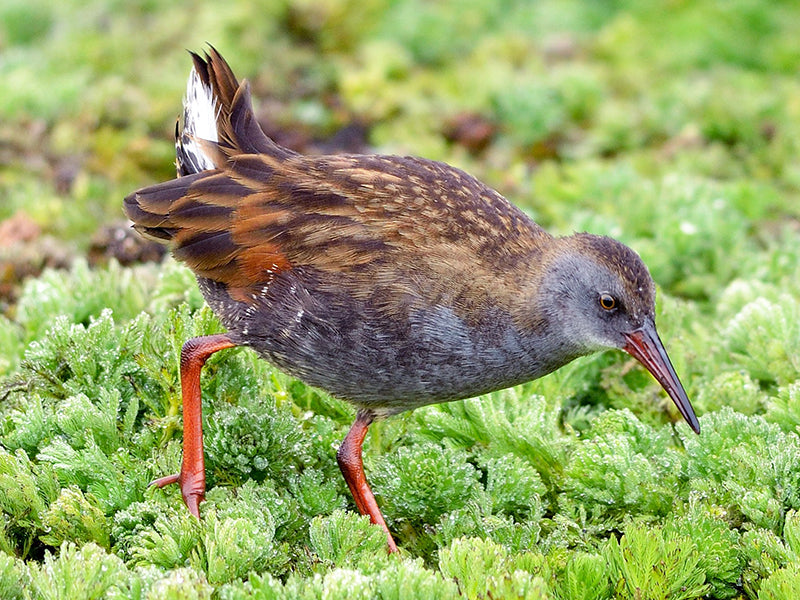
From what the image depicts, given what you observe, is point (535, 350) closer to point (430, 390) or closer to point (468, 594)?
point (430, 390)

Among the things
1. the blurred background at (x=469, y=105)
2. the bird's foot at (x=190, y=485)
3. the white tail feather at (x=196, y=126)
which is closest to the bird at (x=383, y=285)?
the bird's foot at (x=190, y=485)

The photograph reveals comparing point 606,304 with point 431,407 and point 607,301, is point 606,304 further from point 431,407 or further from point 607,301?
point 431,407

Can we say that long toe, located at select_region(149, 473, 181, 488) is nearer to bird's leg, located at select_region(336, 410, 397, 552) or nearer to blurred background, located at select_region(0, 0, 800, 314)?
bird's leg, located at select_region(336, 410, 397, 552)

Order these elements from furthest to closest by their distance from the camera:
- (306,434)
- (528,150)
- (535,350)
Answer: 1. (528,150)
2. (306,434)
3. (535,350)

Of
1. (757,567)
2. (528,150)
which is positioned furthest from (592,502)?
(528,150)

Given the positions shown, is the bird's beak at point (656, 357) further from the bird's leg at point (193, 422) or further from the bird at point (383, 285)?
the bird's leg at point (193, 422)

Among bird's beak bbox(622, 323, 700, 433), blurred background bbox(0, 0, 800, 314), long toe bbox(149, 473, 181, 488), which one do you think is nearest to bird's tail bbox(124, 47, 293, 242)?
long toe bbox(149, 473, 181, 488)
